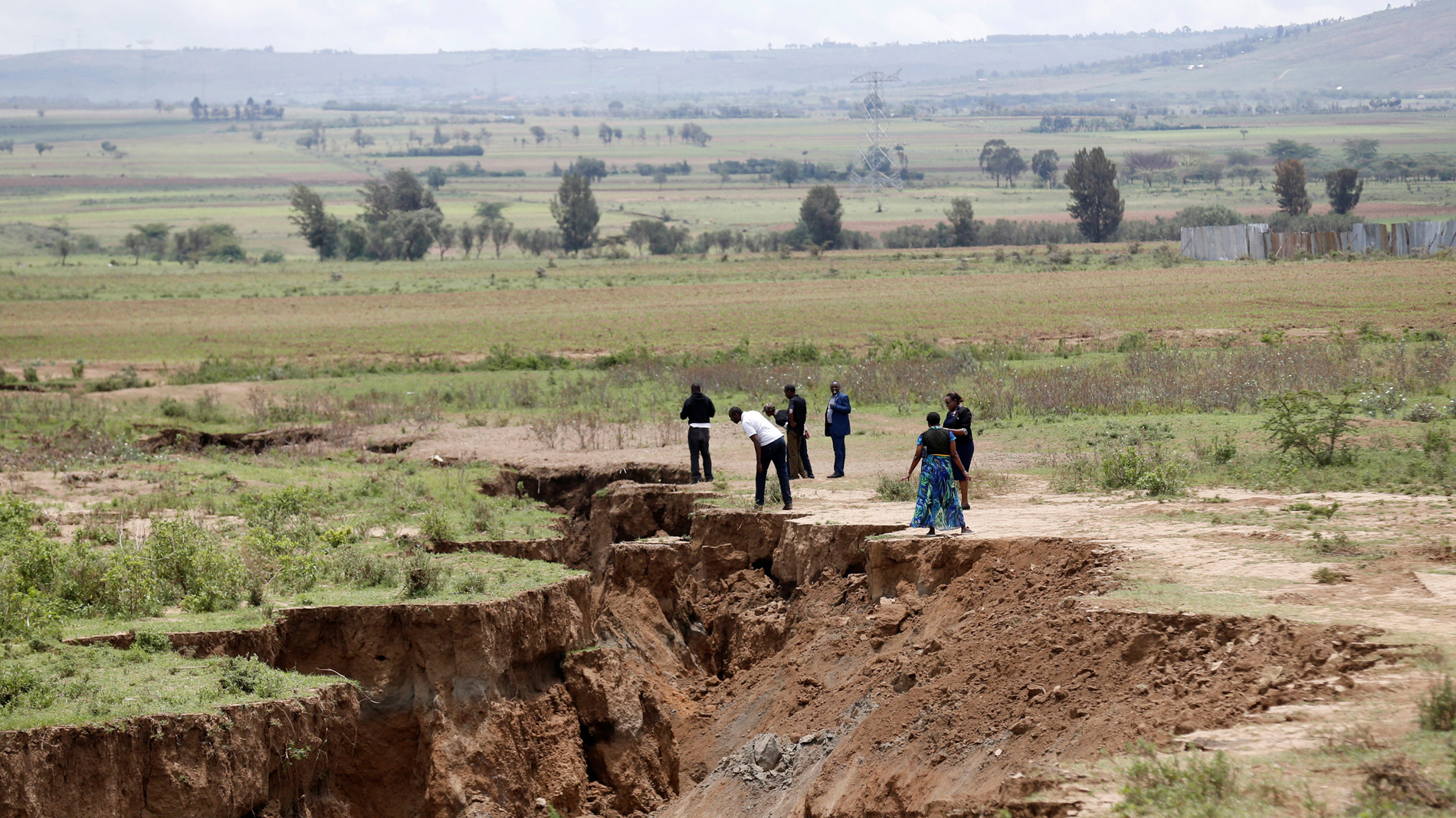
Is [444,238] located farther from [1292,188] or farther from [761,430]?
[761,430]

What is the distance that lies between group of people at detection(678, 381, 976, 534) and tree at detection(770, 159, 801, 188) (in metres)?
141

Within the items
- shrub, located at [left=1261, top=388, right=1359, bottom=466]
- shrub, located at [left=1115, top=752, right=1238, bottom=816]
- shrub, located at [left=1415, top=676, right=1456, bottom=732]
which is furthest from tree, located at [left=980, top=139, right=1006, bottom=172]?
shrub, located at [left=1115, top=752, right=1238, bottom=816]

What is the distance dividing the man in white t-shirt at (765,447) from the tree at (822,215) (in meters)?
76.0

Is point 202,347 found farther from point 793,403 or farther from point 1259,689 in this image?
point 1259,689

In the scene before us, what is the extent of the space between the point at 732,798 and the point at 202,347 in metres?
32.8

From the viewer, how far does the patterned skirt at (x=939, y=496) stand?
525 inches

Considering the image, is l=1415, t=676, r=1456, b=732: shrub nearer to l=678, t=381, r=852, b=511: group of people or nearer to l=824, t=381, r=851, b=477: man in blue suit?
l=678, t=381, r=852, b=511: group of people

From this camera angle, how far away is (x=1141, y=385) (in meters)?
25.1

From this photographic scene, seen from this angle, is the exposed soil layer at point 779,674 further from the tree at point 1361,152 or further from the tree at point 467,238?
the tree at point 1361,152

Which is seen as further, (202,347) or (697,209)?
(697,209)

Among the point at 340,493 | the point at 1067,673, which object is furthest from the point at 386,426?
the point at 1067,673

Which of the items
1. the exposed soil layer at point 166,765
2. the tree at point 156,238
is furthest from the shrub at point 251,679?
the tree at point 156,238

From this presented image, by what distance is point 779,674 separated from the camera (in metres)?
13.8

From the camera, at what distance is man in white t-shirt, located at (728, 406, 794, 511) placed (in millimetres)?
15898
